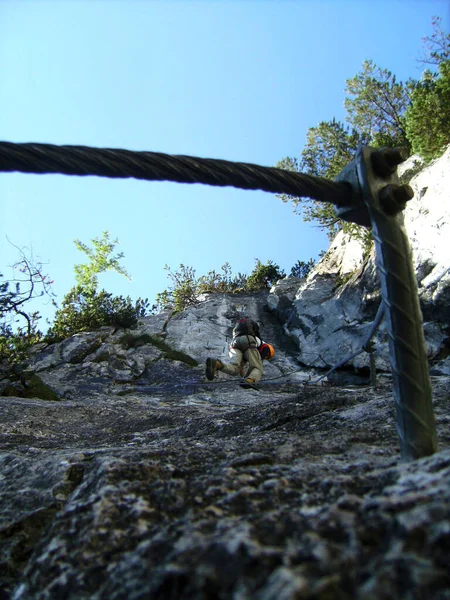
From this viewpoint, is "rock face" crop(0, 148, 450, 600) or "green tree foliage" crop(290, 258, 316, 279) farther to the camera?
"green tree foliage" crop(290, 258, 316, 279)

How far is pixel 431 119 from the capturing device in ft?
60.6

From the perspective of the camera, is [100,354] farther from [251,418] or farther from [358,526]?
[358,526]

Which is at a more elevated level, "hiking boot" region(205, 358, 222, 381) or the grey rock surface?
"hiking boot" region(205, 358, 222, 381)

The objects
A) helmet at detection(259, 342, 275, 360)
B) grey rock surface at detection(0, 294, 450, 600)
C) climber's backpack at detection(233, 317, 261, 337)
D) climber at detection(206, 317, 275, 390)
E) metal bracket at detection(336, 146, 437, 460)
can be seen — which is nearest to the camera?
grey rock surface at detection(0, 294, 450, 600)

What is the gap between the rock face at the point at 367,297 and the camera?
1341 centimetres

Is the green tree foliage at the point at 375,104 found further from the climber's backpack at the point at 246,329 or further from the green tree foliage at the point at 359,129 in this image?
the climber's backpack at the point at 246,329

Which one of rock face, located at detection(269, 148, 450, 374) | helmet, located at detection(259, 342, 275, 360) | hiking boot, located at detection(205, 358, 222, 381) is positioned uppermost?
rock face, located at detection(269, 148, 450, 374)

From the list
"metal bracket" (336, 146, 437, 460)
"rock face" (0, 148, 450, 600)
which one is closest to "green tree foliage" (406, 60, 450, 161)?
"rock face" (0, 148, 450, 600)

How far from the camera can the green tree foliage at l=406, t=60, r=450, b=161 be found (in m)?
18.2

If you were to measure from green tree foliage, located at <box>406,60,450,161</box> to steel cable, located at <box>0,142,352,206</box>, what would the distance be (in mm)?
17974

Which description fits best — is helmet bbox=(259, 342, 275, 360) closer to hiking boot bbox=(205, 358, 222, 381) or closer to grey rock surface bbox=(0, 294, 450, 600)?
hiking boot bbox=(205, 358, 222, 381)

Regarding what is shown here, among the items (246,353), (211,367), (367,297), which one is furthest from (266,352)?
(367,297)

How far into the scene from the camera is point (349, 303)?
16.6 metres

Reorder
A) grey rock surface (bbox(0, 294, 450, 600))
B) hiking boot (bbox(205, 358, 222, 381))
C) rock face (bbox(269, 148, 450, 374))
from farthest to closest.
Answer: rock face (bbox(269, 148, 450, 374)), hiking boot (bbox(205, 358, 222, 381)), grey rock surface (bbox(0, 294, 450, 600))
